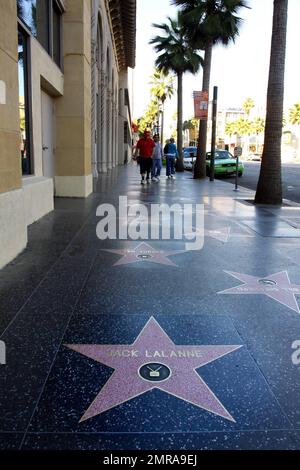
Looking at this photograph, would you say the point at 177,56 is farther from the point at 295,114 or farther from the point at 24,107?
the point at 295,114

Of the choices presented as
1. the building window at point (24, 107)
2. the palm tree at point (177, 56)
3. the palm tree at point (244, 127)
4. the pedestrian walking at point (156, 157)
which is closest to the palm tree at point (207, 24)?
the pedestrian walking at point (156, 157)

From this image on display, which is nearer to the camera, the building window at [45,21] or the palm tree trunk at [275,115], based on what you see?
the building window at [45,21]

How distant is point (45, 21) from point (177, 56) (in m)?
26.4

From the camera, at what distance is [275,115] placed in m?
11.4

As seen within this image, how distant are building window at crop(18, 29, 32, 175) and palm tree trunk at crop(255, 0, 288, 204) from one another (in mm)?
6316

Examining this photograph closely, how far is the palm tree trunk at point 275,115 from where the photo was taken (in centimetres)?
1107

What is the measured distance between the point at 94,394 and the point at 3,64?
400 cm

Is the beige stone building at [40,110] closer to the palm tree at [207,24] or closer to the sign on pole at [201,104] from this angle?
the sign on pole at [201,104]

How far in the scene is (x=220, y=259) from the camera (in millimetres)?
5848

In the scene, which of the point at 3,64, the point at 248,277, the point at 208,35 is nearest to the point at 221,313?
the point at 248,277

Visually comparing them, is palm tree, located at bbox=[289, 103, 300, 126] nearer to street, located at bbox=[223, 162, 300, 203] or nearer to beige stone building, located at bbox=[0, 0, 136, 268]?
street, located at bbox=[223, 162, 300, 203]

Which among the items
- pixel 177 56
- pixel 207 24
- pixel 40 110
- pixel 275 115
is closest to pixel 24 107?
pixel 40 110

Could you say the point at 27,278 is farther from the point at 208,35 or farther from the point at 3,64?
the point at 208,35

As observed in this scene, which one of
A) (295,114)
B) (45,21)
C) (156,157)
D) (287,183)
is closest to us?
(45,21)
